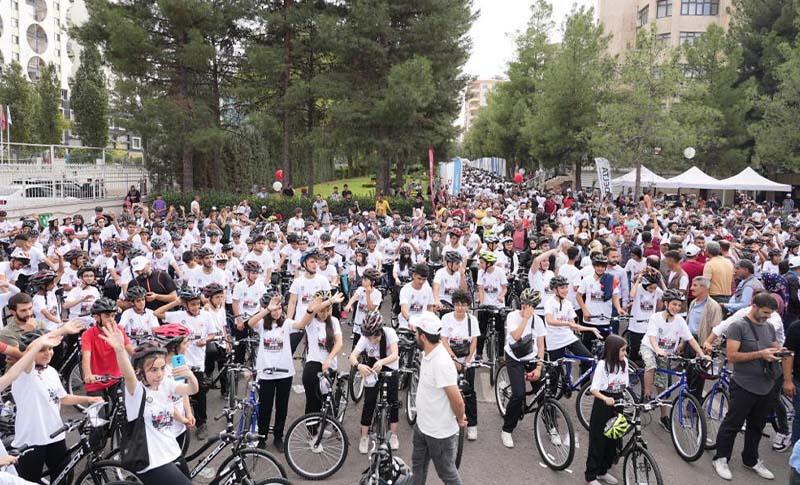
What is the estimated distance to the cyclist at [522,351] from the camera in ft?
22.5

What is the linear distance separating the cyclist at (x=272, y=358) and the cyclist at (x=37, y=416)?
1.98 m

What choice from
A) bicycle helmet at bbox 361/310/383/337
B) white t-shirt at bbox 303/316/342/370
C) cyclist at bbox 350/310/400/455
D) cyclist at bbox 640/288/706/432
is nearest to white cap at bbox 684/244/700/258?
cyclist at bbox 640/288/706/432

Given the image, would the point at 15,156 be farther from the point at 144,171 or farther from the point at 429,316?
the point at 429,316

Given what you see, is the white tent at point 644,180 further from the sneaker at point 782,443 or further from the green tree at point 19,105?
the green tree at point 19,105

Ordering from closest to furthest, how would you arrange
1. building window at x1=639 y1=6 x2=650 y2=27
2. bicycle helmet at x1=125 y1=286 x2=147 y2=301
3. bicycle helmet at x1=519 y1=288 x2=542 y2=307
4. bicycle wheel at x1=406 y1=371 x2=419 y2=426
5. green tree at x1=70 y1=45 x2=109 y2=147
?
1. bicycle helmet at x1=125 y1=286 x2=147 y2=301
2. bicycle helmet at x1=519 y1=288 x2=542 y2=307
3. bicycle wheel at x1=406 y1=371 x2=419 y2=426
4. green tree at x1=70 y1=45 x2=109 y2=147
5. building window at x1=639 y1=6 x2=650 y2=27

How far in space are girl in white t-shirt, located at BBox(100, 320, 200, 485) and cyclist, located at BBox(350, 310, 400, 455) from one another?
6.43 ft

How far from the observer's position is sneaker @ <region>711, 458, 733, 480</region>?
249 inches

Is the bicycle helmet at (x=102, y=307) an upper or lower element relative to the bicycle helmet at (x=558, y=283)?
upper

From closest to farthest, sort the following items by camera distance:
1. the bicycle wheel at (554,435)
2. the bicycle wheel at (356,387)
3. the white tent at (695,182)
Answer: the bicycle wheel at (554,435) → the bicycle wheel at (356,387) → the white tent at (695,182)

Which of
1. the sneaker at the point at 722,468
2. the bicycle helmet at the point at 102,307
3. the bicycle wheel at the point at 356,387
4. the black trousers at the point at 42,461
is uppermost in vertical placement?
the bicycle helmet at the point at 102,307

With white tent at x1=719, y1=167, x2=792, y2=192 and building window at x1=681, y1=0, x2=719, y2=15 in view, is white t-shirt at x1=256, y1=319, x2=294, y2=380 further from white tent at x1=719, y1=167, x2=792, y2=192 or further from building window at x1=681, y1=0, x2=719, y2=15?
building window at x1=681, y1=0, x2=719, y2=15

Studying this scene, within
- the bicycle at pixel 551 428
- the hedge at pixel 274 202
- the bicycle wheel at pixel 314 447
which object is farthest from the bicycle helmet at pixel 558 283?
the hedge at pixel 274 202

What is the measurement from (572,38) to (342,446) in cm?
3616

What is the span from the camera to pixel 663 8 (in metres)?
46.3
